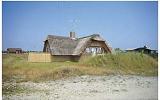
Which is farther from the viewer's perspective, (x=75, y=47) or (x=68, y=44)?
(x=68, y=44)

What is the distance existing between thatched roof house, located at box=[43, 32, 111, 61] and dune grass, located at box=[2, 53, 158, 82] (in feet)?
7.97

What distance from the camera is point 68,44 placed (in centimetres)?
1367

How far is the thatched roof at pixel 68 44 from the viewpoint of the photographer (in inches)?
499

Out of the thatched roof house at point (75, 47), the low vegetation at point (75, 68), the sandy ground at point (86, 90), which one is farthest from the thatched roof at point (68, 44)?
the sandy ground at point (86, 90)

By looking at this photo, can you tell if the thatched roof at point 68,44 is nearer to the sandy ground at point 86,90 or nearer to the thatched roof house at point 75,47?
the thatched roof house at point 75,47

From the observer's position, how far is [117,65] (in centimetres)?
978

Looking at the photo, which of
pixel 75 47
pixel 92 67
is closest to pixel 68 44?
pixel 75 47

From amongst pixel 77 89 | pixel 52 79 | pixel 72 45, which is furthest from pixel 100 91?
pixel 72 45

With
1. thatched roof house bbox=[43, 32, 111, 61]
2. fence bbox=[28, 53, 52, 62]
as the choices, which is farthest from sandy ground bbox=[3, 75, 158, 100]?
thatched roof house bbox=[43, 32, 111, 61]

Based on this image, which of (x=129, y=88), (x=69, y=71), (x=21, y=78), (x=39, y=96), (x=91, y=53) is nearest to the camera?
(x=39, y=96)

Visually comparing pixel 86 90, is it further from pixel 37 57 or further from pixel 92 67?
pixel 37 57

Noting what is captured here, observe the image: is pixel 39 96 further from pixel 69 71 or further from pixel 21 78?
pixel 69 71

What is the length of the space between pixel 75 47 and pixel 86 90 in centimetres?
806

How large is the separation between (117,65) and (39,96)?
5.39 meters
